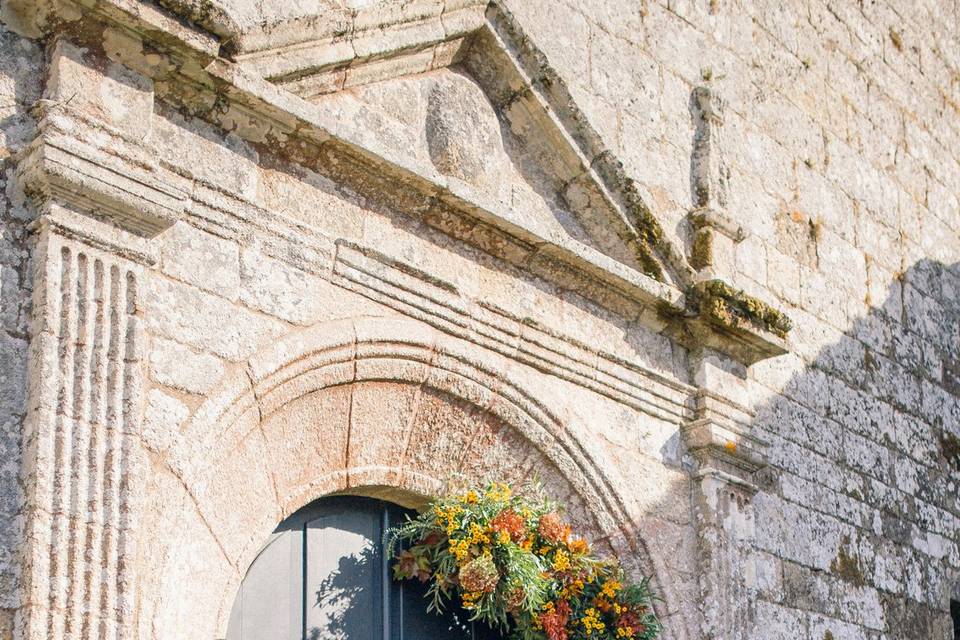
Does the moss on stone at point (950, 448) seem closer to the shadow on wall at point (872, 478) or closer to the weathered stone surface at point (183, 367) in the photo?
the shadow on wall at point (872, 478)

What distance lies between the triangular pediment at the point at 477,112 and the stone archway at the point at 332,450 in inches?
25.1

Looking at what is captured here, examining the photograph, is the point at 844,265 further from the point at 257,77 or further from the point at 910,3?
the point at 257,77

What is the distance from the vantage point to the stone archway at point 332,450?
387 centimetres

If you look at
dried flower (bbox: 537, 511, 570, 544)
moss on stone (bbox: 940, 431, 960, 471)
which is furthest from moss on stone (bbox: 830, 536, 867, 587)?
dried flower (bbox: 537, 511, 570, 544)

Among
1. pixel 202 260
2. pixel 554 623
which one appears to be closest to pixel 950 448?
pixel 554 623

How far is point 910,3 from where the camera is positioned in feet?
26.4

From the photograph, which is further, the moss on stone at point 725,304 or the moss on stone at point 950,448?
the moss on stone at point 950,448

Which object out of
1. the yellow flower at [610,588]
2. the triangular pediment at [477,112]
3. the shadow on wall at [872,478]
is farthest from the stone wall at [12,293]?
the shadow on wall at [872,478]

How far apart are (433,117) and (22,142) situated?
5.39ft

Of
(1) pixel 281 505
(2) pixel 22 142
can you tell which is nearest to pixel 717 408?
(1) pixel 281 505

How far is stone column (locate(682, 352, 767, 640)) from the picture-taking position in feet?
17.4

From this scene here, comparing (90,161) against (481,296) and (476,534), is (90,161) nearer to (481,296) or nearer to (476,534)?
(481,296)

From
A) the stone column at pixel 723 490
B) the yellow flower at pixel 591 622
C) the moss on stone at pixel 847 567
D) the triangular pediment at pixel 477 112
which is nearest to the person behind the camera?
the triangular pediment at pixel 477 112

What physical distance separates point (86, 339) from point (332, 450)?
3.23 feet
